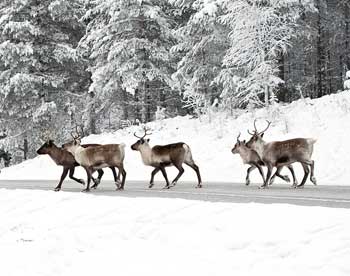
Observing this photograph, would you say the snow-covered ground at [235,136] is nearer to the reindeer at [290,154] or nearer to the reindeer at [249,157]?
the reindeer at [249,157]

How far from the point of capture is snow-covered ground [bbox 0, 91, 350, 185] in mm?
16748

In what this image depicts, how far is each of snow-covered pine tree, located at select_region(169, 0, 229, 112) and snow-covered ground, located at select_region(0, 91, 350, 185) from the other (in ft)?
4.80

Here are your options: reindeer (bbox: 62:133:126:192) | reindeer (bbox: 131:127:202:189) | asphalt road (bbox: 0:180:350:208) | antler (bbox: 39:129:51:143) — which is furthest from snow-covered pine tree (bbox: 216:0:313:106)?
antler (bbox: 39:129:51:143)

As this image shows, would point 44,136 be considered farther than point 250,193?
Yes

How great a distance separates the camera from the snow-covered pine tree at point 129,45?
2597 cm

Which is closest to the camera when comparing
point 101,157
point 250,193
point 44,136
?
point 250,193

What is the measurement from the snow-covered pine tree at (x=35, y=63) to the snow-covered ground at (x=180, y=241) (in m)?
18.0

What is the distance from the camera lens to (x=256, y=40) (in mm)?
21578

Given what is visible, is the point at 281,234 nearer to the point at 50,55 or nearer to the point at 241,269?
the point at 241,269

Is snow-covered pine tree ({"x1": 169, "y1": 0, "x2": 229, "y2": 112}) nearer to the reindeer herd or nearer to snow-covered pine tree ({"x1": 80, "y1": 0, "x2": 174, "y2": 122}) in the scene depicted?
snow-covered pine tree ({"x1": 80, "y1": 0, "x2": 174, "y2": 122})

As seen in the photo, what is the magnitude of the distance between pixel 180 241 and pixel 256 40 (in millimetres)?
15158

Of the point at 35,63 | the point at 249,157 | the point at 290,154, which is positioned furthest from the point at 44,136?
the point at 290,154

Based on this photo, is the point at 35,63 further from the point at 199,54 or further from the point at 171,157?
the point at 171,157

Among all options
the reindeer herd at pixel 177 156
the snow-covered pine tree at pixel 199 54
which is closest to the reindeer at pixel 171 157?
the reindeer herd at pixel 177 156
